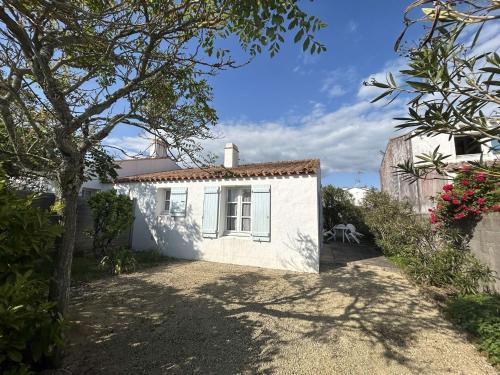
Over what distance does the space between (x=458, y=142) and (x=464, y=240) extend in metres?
5.59

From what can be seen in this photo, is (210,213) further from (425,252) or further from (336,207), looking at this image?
(336,207)

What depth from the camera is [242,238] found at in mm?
7832

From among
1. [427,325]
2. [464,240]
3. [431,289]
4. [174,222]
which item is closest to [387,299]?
[427,325]

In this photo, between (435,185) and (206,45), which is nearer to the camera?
(206,45)

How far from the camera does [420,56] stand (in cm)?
210

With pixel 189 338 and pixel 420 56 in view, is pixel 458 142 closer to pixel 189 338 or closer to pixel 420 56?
pixel 420 56

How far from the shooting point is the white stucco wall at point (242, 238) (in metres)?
7.07

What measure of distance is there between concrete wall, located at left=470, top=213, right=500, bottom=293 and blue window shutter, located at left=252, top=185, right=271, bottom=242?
5091 mm

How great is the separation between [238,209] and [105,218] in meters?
4.57

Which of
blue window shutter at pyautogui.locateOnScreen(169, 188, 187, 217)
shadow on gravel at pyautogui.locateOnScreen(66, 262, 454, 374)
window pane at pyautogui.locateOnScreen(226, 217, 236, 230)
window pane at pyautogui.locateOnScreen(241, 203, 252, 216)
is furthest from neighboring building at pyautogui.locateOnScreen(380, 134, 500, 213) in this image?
blue window shutter at pyautogui.locateOnScreen(169, 188, 187, 217)

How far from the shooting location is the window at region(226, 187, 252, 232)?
8.16m

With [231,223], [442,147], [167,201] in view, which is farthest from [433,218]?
[167,201]

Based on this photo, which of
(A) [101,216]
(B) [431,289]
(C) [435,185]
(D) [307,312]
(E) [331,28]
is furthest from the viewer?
(C) [435,185]

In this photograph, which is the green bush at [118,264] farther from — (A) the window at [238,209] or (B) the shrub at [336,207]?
(B) the shrub at [336,207]
